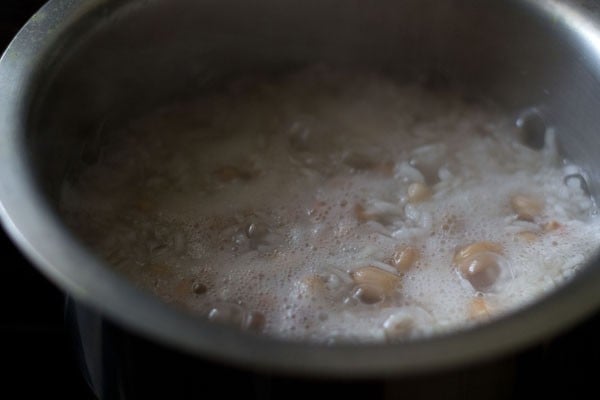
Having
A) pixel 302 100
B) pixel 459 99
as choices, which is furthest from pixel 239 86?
pixel 459 99

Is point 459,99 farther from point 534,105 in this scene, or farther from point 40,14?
point 40,14

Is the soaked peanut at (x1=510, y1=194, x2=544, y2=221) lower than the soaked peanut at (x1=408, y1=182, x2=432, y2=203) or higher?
higher

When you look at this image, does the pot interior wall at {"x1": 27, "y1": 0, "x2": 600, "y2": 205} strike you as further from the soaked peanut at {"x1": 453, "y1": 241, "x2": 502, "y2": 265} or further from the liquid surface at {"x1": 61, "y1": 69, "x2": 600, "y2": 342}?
the soaked peanut at {"x1": 453, "y1": 241, "x2": 502, "y2": 265}

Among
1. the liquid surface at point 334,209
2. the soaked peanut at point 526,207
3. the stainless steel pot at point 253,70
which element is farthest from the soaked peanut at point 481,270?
the stainless steel pot at point 253,70

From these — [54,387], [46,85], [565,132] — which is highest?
[565,132]

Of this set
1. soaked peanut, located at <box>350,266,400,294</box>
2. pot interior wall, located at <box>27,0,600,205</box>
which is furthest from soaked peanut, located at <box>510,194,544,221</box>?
soaked peanut, located at <box>350,266,400,294</box>
